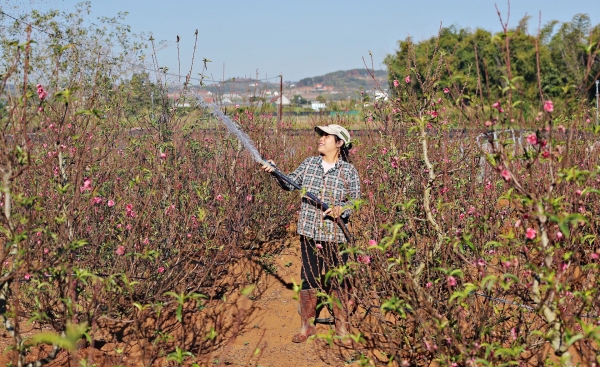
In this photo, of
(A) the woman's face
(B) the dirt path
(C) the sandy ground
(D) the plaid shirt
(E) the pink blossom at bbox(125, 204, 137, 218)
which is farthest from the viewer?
(A) the woman's face

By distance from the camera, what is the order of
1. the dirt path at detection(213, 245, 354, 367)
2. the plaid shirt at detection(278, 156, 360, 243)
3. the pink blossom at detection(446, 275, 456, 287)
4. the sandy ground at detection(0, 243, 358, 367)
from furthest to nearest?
1. the plaid shirt at detection(278, 156, 360, 243)
2. the dirt path at detection(213, 245, 354, 367)
3. the sandy ground at detection(0, 243, 358, 367)
4. the pink blossom at detection(446, 275, 456, 287)

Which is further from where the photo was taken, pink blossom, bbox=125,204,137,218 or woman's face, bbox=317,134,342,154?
woman's face, bbox=317,134,342,154

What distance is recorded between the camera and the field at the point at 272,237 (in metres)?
2.59

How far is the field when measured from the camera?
2.59 metres

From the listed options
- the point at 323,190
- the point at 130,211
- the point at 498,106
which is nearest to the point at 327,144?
the point at 323,190

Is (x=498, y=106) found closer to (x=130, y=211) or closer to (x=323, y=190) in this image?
(x=323, y=190)

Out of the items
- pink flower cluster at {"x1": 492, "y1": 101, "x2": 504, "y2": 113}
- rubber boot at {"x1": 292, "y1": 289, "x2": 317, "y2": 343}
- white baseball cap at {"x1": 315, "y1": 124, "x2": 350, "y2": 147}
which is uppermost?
pink flower cluster at {"x1": 492, "y1": 101, "x2": 504, "y2": 113}

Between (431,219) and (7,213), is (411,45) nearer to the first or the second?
(431,219)

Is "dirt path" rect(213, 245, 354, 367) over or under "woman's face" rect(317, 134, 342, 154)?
under

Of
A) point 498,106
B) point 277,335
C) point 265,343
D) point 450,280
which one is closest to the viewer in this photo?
point 498,106

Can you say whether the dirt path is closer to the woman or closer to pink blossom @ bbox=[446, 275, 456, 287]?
the woman

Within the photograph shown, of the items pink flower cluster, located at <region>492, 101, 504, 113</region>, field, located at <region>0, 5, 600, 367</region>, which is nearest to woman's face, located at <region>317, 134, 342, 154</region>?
field, located at <region>0, 5, 600, 367</region>

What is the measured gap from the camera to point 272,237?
6977mm

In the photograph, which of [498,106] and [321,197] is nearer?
[498,106]
